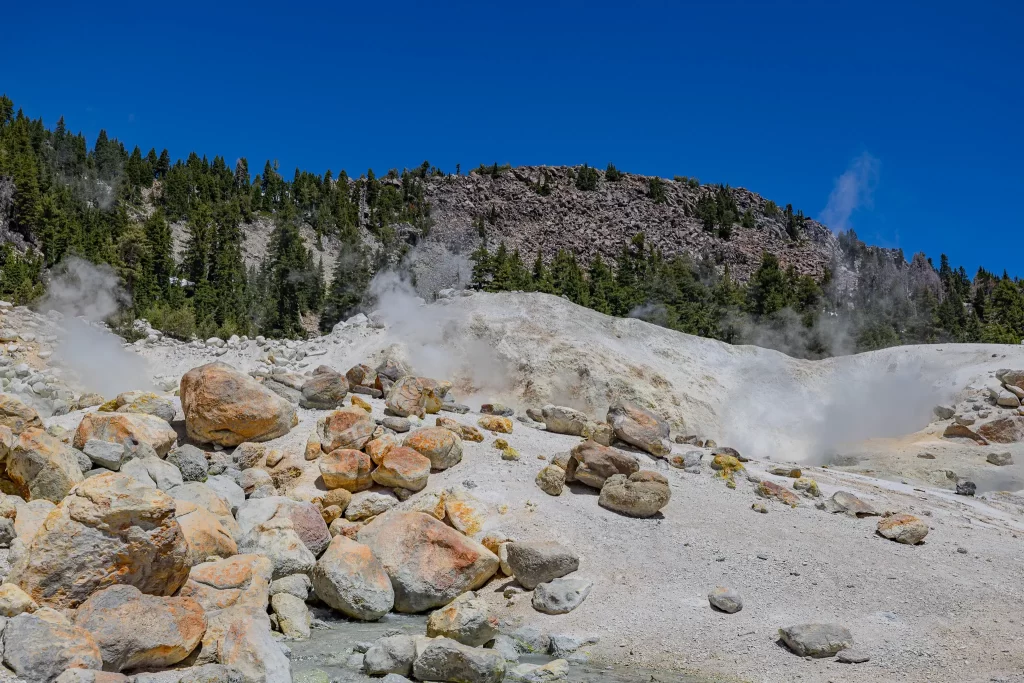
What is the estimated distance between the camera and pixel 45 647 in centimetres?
467

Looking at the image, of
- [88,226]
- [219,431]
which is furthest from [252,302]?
[219,431]

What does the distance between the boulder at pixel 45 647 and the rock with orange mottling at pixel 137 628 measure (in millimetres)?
163

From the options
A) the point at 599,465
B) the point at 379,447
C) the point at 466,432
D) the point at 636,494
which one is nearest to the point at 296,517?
the point at 379,447

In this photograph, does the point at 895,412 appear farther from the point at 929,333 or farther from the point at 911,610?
the point at 929,333

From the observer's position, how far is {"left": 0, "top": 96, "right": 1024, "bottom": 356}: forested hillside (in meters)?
37.2

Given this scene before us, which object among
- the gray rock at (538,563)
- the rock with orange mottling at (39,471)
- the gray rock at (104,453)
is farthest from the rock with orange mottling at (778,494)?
the rock with orange mottling at (39,471)

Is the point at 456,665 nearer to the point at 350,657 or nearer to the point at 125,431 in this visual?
the point at 350,657

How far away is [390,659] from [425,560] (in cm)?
182

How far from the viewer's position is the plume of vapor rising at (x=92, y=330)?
18656 millimetres

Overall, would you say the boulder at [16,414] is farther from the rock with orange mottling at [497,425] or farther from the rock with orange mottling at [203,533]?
the rock with orange mottling at [497,425]

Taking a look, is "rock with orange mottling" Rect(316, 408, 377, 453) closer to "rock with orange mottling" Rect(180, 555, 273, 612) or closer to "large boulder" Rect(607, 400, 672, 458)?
"rock with orange mottling" Rect(180, 555, 273, 612)

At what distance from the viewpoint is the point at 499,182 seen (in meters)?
96.2

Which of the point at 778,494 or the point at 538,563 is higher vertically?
the point at 778,494

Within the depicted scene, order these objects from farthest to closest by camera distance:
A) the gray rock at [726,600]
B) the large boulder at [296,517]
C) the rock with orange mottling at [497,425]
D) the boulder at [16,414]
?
the rock with orange mottling at [497,425], the boulder at [16,414], the large boulder at [296,517], the gray rock at [726,600]
